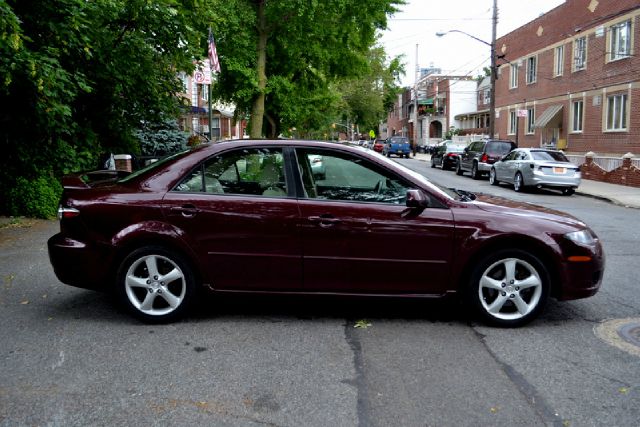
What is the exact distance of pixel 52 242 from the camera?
5.06m

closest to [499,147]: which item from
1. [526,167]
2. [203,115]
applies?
[526,167]

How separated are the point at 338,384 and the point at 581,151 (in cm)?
2697

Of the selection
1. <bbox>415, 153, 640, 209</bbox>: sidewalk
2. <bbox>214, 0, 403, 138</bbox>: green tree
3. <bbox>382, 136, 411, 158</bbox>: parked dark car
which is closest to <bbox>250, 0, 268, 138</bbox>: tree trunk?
<bbox>214, 0, 403, 138</bbox>: green tree

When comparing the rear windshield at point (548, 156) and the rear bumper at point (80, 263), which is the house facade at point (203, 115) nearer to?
the rear windshield at point (548, 156)

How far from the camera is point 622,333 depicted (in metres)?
4.86

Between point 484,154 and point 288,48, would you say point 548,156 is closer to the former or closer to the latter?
point 484,154

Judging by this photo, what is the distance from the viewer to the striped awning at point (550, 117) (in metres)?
29.8

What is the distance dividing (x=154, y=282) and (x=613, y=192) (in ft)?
57.0

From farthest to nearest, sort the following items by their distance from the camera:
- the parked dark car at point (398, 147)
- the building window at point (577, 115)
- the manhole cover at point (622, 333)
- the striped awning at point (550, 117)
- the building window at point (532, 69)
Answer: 1. the parked dark car at point (398, 147)
2. the building window at point (532, 69)
3. the striped awning at point (550, 117)
4. the building window at point (577, 115)
5. the manhole cover at point (622, 333)

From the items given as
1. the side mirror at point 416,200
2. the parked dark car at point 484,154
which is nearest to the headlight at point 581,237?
the side mirror at point 416,200

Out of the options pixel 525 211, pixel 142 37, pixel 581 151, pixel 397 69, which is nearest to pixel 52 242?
pixel 525 211

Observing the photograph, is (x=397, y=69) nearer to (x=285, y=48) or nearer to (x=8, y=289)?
(x=285, y=48)

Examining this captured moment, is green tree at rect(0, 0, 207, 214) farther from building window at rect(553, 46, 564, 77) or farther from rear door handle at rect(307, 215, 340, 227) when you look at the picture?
building window at rect(553, 46, 564, 77)

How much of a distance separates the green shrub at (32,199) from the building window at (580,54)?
2466 centimetres
